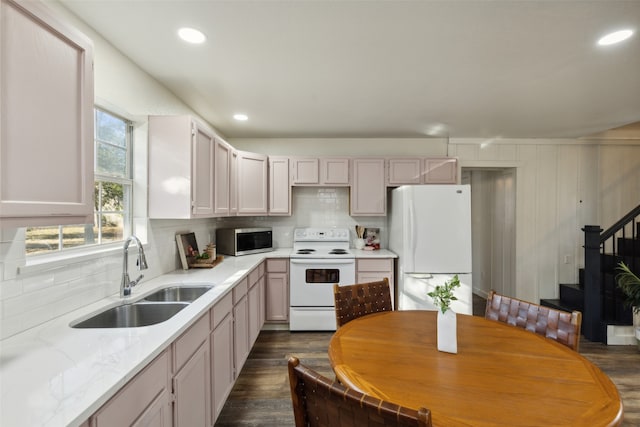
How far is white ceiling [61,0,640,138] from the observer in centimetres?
155

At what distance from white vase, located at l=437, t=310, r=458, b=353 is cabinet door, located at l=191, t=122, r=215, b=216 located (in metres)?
1.86

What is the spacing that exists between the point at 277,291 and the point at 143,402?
2.48 meters

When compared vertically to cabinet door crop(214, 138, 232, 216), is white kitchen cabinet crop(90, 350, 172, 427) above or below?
below

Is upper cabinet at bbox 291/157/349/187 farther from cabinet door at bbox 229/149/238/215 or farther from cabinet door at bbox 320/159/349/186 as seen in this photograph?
cabinet door at bbox 229/149/238/215

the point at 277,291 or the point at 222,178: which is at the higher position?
the point at 222,178

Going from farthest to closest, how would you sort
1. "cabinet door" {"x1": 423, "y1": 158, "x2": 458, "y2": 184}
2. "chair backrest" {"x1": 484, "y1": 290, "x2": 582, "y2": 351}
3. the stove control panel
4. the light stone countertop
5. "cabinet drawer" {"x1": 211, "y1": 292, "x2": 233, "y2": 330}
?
the stove control panel < "cabinet door" {"x1": 423, "y1": 158, "x2": 458, "y2": 184} < "cabinet drawer" {"x1": 211, "y1": 292, "x2": 233, "y2": 330} < "chair backrest" {"x1": 484, "y1": 290, "x2": 582, "y2": 351} < the light stone countertop

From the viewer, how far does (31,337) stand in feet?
4.02

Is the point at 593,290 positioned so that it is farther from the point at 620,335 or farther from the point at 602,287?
the point at 620,335

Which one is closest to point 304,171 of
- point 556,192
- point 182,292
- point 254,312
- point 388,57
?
point 254,312

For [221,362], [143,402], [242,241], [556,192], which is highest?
[556,192]

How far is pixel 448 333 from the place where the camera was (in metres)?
1.29

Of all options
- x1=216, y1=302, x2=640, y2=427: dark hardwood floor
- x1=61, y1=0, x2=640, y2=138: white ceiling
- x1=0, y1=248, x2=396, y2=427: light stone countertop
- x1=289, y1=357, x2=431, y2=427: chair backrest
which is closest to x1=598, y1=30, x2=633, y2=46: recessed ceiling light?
x1=61, y1=0, x2=640, y2=138: white ceiling

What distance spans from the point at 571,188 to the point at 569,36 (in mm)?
3184

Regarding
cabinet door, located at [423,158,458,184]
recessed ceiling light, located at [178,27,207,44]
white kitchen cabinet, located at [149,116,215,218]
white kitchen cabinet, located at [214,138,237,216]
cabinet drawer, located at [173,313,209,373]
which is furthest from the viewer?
cabinet door, located at [423,158,458,184]
